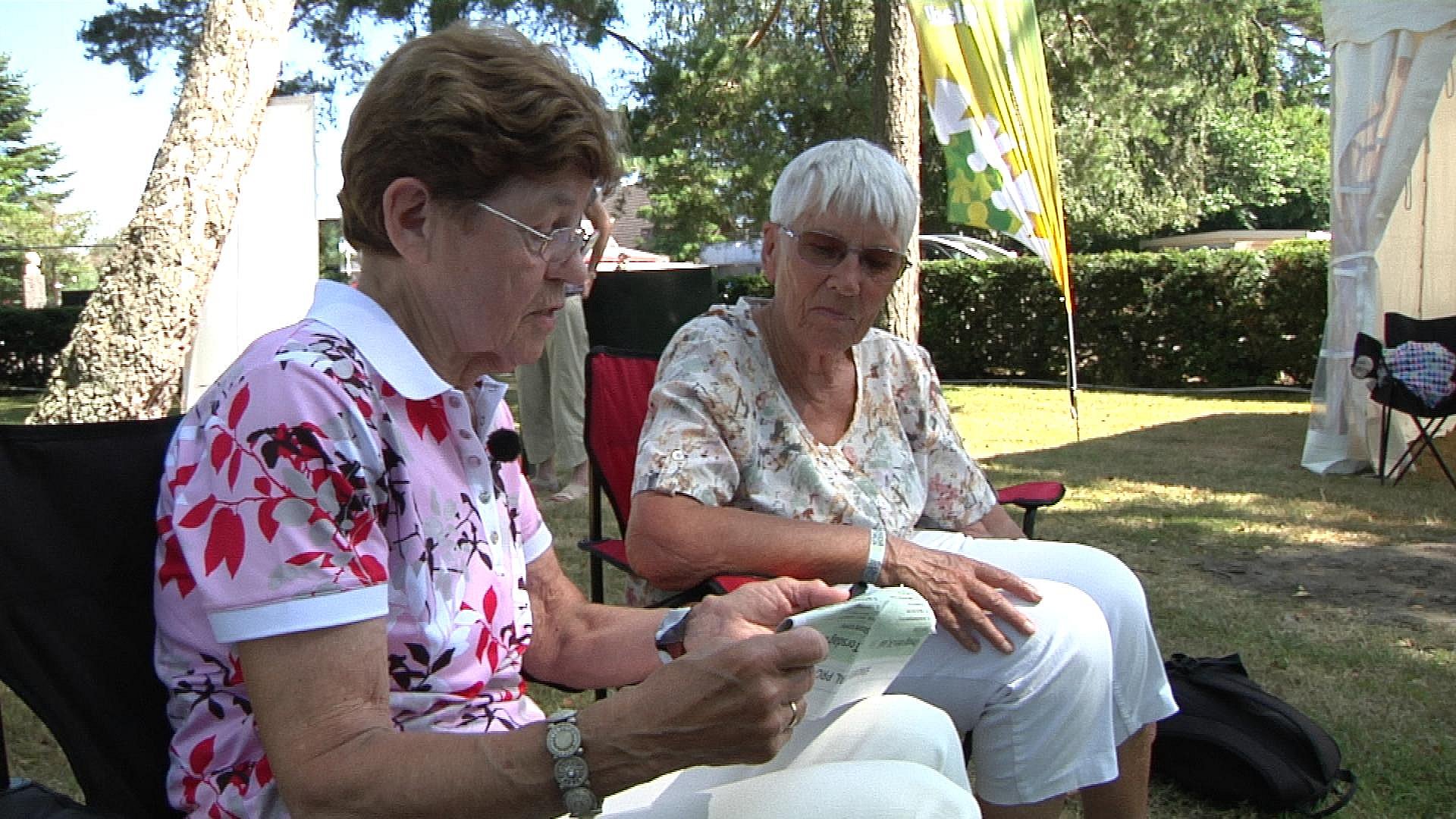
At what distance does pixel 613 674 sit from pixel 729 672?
59 cm

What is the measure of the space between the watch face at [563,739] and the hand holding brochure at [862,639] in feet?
0.96

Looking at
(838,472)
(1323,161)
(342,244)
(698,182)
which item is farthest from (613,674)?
(1323,161)

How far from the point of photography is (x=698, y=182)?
14930mm

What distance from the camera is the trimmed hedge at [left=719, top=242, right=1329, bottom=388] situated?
12633 millimetres

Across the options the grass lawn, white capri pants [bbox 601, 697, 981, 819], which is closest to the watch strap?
white capri pants [bbox 601, 697, 981, 819]

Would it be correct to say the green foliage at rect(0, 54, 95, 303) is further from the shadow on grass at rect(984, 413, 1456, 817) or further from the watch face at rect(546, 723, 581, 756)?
the watch face at rect(546, 723, 581, 756)

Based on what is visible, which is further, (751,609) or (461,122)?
(751,609)

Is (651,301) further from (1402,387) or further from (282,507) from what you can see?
(1402,387)

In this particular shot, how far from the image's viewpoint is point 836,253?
236 centimetres

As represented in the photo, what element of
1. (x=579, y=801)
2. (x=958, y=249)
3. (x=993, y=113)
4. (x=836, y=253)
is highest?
(x=993, y=113)

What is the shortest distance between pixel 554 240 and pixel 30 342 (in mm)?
17791

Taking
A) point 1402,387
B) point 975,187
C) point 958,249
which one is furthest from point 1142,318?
point 958,249

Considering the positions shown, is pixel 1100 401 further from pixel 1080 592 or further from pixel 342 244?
pixel 342 244

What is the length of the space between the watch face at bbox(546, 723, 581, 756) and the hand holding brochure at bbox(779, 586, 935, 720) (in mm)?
291
